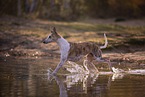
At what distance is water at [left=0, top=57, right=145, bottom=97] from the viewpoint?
756 centimetres

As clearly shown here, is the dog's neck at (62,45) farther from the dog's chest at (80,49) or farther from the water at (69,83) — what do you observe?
the water at (69,83)

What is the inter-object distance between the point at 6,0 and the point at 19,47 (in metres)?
14.6

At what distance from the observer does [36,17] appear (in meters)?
31.2

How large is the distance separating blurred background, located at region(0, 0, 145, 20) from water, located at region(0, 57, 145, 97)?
65.3 feet

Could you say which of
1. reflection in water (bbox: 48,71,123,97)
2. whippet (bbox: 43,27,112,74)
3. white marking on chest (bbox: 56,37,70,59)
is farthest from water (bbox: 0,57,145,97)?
white marking on chest (bbox: 56,37,70,59)

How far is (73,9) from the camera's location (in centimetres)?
3869

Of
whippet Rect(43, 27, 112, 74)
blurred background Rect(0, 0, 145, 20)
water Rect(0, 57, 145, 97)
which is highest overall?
blurred background Rect(0, 0, 145, 20)

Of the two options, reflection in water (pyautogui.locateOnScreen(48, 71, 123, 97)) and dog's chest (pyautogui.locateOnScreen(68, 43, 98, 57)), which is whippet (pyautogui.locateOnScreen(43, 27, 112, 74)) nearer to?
dog's chest (pyautogui.locateOnScreen(68, 43, 98, 57))

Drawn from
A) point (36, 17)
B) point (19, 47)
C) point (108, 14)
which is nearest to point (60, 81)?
point (19, 47)

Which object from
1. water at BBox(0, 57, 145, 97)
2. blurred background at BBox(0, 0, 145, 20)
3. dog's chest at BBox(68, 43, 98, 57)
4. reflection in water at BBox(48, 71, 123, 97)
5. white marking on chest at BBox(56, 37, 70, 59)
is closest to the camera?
water at BBox(0, 57, 145, 97)

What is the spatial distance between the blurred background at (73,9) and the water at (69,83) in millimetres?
19914

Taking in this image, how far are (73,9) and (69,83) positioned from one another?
30.0 m

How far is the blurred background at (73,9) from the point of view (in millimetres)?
32281

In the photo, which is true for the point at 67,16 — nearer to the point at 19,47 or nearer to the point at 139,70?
the point at 19,47
